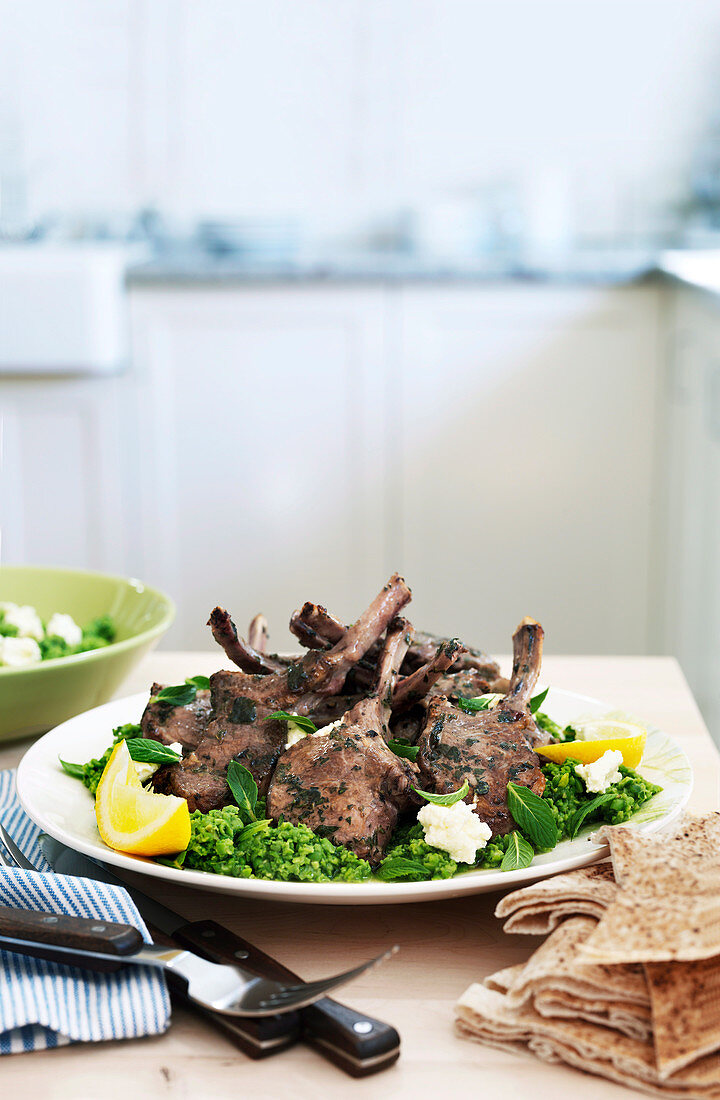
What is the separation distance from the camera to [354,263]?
3053 millimetres

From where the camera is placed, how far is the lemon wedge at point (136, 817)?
2.76 ft

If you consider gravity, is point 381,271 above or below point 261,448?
above

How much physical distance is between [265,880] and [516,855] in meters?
0.17

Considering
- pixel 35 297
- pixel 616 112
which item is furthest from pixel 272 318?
pixel 616 112

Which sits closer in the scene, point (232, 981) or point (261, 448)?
point (232, 981)

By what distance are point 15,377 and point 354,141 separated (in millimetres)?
1424

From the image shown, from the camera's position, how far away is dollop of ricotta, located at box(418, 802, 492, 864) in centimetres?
83

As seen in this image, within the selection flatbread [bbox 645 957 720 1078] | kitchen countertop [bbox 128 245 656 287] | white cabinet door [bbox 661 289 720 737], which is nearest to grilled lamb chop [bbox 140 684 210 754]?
flatbread [bbox 645 957 720 1078]

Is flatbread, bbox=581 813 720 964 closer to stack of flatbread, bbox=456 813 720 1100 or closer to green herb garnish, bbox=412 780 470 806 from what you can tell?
stack of flatbread, bbox=456 813 720 1100

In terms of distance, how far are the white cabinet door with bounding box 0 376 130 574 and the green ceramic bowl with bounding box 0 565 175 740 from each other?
169 cm

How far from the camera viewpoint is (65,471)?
324 cm

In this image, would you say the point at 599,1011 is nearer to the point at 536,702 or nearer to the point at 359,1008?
the point at 359,1008

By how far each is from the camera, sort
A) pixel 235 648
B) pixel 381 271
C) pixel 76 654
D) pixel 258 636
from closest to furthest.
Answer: pixel 235 648
pixel 258 636
pixel 76 654
pixel 381 271

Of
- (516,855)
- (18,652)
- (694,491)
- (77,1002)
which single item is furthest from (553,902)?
(694,491)
